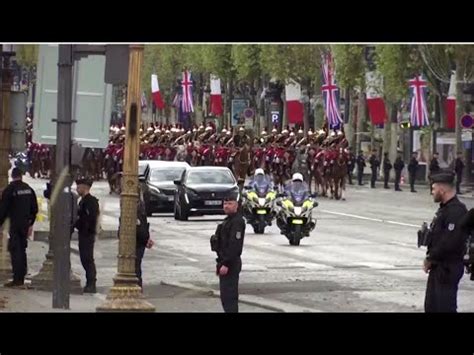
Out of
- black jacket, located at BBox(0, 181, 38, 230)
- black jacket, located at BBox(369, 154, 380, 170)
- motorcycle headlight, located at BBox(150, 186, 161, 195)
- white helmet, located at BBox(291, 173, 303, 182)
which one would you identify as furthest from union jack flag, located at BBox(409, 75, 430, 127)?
black jacket, located at BBox(0, 181, 38, 230)

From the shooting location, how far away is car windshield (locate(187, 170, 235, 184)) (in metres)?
33.6

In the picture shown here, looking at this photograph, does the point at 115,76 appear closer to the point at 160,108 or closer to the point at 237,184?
the point at 160,108

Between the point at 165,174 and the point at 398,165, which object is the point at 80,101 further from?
the point at 165,174

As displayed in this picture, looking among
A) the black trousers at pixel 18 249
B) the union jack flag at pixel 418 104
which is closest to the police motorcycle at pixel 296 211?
the union jack flag at pixel 418 104

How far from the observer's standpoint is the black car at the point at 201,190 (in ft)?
111

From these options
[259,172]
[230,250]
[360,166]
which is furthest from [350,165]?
[230,250]

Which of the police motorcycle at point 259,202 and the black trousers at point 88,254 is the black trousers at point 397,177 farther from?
the black trousers at point 88,254

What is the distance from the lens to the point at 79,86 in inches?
813

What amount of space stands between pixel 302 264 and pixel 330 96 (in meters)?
4.15

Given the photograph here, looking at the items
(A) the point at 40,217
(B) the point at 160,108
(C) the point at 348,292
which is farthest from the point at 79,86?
(A) the point at 40,217

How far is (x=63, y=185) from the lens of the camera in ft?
68.0

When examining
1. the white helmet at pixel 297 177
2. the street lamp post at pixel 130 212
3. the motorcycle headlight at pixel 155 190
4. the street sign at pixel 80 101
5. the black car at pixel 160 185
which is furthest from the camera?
the motorcycle headlight at pixel 155 190

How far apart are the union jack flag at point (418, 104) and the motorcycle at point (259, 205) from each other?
394 centimetres

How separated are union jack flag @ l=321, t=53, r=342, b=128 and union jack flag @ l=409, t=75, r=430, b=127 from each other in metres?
2.14
